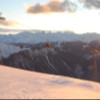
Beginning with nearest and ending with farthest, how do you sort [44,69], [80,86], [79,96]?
[79,96], [80,86], [44,69]

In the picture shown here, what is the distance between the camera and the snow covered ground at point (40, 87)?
8953 mm

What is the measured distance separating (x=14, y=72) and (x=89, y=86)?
1.88 meters

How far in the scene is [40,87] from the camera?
9.64 m

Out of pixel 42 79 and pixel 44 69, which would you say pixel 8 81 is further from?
pixel 44 69

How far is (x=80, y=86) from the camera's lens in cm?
1057

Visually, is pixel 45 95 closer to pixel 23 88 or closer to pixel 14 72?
pixel 23 88

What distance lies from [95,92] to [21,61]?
18089 cm

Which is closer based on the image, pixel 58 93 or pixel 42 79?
pixel 58 93

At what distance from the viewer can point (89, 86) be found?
1073cm

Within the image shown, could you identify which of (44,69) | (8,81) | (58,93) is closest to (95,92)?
(58,93)

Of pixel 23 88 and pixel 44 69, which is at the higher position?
pixel 23 88

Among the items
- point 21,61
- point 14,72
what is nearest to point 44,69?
point 21,61

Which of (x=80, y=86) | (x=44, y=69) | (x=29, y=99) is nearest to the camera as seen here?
(x=29, y=99)

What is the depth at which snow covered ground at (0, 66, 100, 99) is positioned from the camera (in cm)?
895
